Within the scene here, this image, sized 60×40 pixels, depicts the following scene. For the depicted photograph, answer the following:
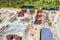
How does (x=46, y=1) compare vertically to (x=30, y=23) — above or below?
above

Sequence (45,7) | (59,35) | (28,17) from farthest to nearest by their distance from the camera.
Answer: (45,7), (28,17), (59,35)

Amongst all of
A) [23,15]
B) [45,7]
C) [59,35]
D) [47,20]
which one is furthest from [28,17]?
[59,35]

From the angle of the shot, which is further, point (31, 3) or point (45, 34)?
point (31, 3)

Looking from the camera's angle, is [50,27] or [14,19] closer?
[50,27]

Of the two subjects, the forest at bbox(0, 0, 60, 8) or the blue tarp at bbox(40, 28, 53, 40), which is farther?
the forest at bbox(0, 0, 60, 8)

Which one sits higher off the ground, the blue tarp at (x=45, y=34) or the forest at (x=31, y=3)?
the forest at (x=31, y=3)

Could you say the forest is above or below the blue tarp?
above

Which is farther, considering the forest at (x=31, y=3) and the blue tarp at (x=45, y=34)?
the forest at (x=31, y=3)

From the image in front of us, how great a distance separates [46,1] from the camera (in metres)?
2.34

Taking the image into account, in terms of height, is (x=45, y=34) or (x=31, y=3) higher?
(x=31, y=3)

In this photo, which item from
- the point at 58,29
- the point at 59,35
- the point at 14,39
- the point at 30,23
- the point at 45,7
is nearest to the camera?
the point at 14,39

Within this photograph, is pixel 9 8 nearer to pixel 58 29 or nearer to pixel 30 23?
pixel 30 23

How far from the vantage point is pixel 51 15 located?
2.07 m

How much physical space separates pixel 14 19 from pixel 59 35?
0.65m
